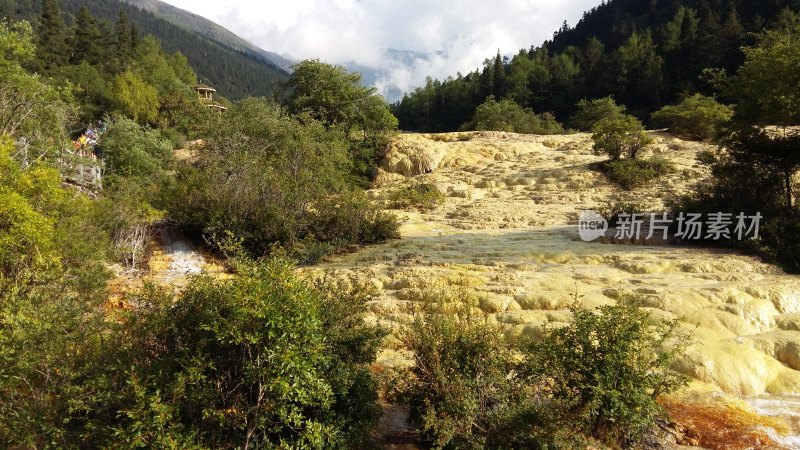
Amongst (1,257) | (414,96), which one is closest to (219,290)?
(1,257)

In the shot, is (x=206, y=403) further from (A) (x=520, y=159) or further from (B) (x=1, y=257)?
(A) (x=520, y=159)

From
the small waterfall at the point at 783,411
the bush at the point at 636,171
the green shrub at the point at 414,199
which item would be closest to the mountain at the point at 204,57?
the green shrub at the point at 414,199

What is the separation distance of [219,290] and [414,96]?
209 ft

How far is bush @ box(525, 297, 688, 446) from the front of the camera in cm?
402

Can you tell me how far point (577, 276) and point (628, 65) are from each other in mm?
43769

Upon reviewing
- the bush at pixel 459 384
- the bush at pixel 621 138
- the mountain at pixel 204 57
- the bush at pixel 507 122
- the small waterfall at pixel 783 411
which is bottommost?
the small waterfall at pixel 783 411

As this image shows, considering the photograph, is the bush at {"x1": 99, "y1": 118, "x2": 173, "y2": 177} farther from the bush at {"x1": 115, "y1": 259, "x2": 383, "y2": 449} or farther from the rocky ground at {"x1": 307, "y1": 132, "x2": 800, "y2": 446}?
the bush at {"x1": 115, "y1": 259, "x2": 383, "y2": 449}

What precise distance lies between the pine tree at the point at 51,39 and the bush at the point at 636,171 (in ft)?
142

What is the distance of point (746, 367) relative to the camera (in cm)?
577

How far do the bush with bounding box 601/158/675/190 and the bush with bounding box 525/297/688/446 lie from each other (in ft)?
43.4

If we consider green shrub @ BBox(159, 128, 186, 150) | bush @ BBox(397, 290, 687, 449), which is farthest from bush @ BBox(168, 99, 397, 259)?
green shrub @ BBox(159, 128, 186, 150)

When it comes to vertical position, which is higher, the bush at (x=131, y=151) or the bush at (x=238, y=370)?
the bush at (x=131, y=151)

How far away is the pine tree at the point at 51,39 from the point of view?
3953 cm

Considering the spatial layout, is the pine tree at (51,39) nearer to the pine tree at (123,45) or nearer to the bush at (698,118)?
the pine tree at (123,45)
